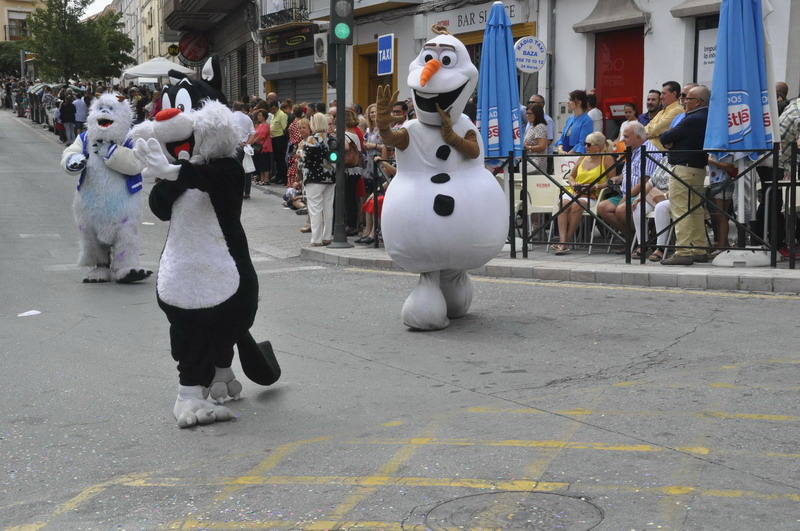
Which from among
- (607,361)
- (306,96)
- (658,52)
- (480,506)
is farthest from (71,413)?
(306,96)

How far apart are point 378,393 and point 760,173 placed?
6.32 metres

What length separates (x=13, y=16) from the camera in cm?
10725

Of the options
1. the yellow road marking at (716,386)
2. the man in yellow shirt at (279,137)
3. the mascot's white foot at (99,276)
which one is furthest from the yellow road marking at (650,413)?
the man in yellow shirt at (279,137)

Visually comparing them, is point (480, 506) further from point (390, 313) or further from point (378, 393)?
point (390, 313)

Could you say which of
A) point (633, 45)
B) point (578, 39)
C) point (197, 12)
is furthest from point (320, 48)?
point (197, 12)

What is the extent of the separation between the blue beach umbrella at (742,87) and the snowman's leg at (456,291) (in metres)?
3.65

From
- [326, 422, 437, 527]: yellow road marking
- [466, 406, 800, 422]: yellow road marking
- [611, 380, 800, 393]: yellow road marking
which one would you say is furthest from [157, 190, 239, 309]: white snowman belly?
[611, 380, 800, 393]: yellow road marking

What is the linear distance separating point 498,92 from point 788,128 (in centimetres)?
356

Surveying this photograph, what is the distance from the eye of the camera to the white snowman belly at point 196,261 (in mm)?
5566

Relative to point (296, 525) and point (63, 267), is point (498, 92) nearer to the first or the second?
point (63, 267)

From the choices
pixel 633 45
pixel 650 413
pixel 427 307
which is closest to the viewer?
pixel 650 413

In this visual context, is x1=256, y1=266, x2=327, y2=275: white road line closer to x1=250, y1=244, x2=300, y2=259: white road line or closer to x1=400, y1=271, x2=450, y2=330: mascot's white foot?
x1=250, y1=244, x2=300, y2=259: white road line

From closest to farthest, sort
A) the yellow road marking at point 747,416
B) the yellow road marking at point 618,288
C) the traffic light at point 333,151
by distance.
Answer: the yellow road marking at point 747,416 → the yellow road marking at point 618,288 → the traffic light at point 333,151

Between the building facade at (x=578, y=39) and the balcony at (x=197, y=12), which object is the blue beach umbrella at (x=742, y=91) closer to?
the building facade at (x=578, y=39)
